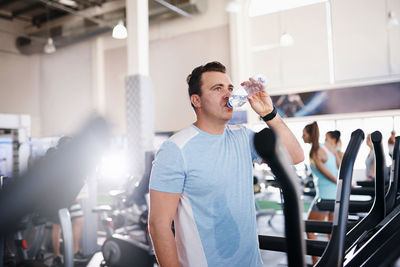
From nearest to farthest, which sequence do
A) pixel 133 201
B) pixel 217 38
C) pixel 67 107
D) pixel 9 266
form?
1. pixel 9 266
2. pixel 133 201
3. pixel 217 38
4. pixel 67 107

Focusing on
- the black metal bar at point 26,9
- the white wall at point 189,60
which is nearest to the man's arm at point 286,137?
the white wall at point 189,60

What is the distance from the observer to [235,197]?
4.57 feet

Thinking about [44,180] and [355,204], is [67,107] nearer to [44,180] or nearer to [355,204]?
[355,204]

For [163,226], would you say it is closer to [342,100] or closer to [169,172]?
[169,172]

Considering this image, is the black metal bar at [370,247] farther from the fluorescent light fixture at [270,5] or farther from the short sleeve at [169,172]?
the fluorescent light fixture at [270,5]

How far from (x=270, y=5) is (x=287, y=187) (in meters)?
9.88

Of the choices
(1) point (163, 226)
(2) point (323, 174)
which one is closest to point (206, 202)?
(1) point (163, 226)

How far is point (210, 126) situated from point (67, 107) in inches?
463

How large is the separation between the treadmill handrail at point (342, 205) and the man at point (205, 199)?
550mm

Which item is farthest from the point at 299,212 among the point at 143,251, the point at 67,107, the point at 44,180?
the point at 67,107

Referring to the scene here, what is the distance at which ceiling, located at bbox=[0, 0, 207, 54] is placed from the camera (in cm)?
940

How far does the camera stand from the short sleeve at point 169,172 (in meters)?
1.31

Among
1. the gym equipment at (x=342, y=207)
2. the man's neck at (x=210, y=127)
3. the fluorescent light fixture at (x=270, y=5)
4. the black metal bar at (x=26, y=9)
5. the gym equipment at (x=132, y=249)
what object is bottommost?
the gym equipment at (x=132, y=249)

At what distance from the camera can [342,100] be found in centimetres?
852
